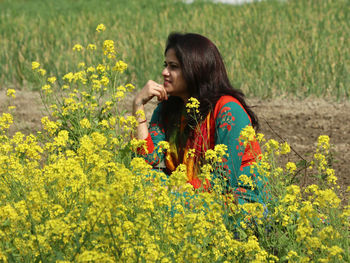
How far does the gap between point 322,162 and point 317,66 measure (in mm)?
4542

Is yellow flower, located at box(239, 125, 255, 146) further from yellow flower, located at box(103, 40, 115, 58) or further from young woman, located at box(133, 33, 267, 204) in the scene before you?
yellow flower, located at box(103, 40, 115, 58)

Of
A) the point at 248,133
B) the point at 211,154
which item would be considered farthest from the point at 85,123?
the point at 248,133

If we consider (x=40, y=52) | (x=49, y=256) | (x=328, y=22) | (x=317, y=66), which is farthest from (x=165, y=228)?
(x=328, y=22)

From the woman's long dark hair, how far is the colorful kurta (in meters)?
0.07

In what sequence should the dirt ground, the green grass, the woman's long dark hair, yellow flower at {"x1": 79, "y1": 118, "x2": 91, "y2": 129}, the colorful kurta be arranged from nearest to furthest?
the colorful kurta, yellow flower at {"x1": 79, "y1": 118, "x2": 91, "y2": 129}, the woman's long dark hair, the dirt ground, the green grass

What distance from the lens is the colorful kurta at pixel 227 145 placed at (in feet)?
11.0

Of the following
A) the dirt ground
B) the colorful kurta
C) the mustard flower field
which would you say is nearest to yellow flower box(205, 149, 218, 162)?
the mustard flower field

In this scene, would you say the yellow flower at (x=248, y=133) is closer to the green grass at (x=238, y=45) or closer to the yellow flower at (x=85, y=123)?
the yellow flower at (x=85, y=123)

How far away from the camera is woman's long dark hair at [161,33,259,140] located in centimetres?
360

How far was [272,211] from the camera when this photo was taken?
2.84m

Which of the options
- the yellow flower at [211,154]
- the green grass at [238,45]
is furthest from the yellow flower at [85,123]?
the green grass at [238,45]

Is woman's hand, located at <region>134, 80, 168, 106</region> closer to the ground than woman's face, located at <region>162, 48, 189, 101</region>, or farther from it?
closer to the ground

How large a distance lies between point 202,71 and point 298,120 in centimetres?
269

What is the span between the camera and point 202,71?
364 centimetres
